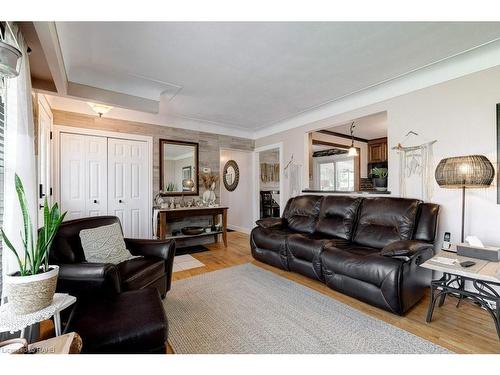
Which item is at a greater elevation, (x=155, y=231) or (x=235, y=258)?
(x=155, y=231)

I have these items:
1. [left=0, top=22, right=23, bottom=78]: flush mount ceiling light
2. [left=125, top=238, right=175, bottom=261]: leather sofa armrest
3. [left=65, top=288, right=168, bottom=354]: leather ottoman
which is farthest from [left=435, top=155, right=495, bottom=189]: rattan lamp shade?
[left=0, top=22, right=23, bottom=78]: flush mount ceiling light

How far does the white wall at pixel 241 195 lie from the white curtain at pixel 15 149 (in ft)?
14.2

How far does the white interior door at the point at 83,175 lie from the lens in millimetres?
3303

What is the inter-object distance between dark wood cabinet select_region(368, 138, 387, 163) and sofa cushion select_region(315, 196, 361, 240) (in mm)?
3308

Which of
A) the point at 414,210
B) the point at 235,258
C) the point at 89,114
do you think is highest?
the point at 89,114

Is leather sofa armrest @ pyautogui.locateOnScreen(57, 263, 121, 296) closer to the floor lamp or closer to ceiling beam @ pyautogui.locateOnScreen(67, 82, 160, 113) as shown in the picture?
ceiling beam @ pyautogui.locateOnScreen(67, 82, 160, 113)

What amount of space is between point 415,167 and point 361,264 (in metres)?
1.61

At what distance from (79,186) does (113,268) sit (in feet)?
7.90

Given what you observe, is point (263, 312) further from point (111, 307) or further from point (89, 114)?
point (89, 114)
